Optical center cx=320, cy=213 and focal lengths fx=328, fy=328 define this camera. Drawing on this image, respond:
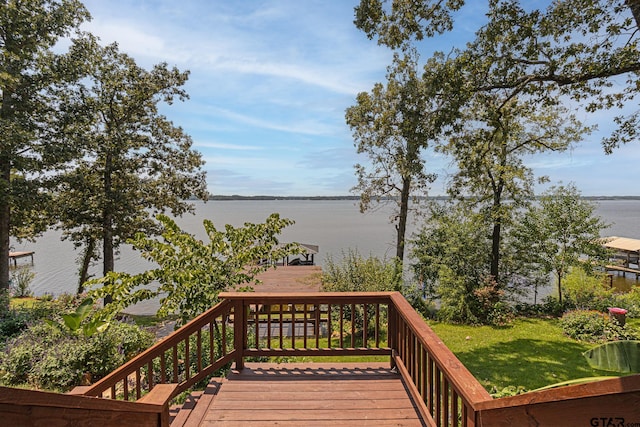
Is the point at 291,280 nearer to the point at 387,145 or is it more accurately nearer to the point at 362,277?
the point at 362,277

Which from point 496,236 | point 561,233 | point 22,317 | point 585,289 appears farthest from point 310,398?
point 585,289

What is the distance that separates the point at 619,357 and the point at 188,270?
495 cm

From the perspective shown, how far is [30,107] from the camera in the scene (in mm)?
10156

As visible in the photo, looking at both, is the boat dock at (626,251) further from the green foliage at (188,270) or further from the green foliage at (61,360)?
the green foliage at (61,360)

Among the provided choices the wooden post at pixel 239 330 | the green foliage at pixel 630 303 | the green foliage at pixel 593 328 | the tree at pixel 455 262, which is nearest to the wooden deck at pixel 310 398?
the wooden post at pixel 239 330

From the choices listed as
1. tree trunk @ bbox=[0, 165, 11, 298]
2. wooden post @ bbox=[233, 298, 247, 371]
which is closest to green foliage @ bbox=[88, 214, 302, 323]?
wooden post @ bbox=[233, 298, 247, 371]

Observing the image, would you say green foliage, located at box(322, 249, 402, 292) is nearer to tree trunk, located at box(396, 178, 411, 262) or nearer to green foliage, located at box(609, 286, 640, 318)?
tree trunk, located at box(396, 178, 411, 262)

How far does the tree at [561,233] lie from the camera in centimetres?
1133

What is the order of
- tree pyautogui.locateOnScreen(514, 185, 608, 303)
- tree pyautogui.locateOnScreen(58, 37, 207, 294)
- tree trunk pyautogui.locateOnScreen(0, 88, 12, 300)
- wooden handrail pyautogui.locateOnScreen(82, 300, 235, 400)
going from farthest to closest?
tree pyautogui.locateOnScreen(58, 37, 207, 294), tree pyautogui.locateOnScreen(514, 185, 608, 303), tree trunk pyautogui.locateOnScreen(0, 88, 12, 300), wooden handrail pyautogui.locateOnScreen(82, 300, 235, 400)

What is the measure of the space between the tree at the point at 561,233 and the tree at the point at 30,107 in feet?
51.3

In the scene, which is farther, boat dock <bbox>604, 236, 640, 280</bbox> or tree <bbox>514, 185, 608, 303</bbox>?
boat dock <bbox>604, 236, 640, 280</bbox>

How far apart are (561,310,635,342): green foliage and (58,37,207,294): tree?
44.0 ft

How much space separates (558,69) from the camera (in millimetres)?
5594

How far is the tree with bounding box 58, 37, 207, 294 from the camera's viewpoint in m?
11.6
